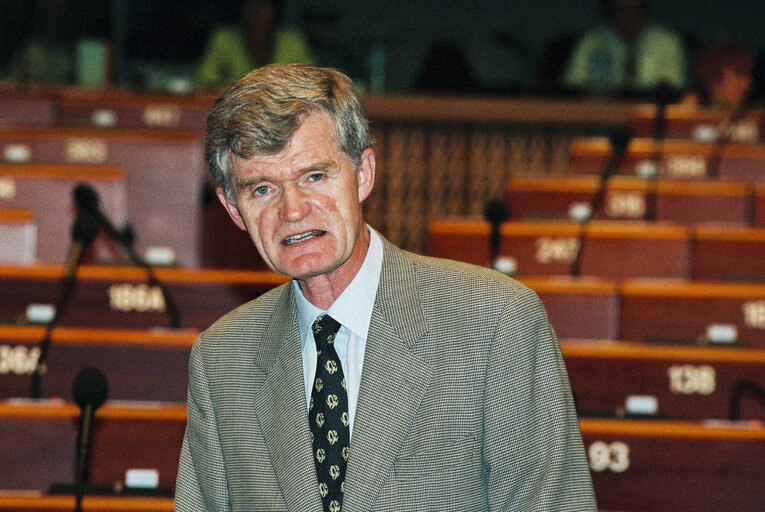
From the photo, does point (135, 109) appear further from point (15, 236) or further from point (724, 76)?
point (724, 76)

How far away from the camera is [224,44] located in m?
4.59

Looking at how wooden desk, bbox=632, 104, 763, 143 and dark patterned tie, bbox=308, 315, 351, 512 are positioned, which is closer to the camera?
dark patterned tie, bbox=308, 315, 351, 512

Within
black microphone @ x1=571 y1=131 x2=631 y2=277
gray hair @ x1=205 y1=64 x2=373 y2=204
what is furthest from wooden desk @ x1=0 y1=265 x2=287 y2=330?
gray hair @ x1=205 y1=64 x2=373 y2=204

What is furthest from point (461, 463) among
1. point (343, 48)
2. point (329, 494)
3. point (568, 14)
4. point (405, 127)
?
point (568, 14)

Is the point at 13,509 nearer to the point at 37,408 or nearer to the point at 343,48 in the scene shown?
the point at 37,408

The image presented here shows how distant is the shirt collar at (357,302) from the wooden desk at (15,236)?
1889 millimetres

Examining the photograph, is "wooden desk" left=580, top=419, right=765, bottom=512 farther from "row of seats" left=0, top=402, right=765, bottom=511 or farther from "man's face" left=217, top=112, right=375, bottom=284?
"man's face" left=217, top=112, right=375, bottom=284

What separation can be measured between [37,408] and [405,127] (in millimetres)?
2732

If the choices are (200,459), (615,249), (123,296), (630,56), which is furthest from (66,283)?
(630,56)

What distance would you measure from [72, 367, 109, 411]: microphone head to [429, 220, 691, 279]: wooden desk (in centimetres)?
146

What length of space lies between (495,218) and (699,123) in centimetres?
176

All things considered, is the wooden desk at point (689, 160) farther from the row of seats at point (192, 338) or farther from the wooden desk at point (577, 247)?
the wooden desk at point (577, 247)

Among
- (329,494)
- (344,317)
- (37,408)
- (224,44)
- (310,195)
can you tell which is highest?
(224,44)

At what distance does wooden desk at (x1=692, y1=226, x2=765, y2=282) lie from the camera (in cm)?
291
